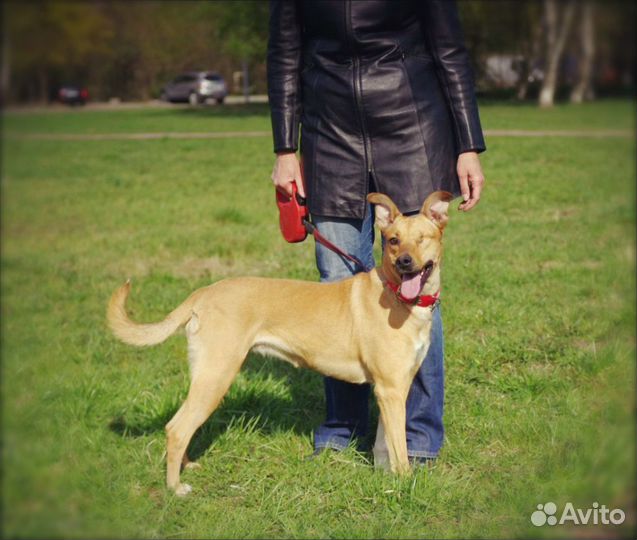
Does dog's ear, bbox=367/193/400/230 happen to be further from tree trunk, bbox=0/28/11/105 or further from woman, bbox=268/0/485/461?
tree trunk, bbox=0/28/11/105

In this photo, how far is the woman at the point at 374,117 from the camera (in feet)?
11.5

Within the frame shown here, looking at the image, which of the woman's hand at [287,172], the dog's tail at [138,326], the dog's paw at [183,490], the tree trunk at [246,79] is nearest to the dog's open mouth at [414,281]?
the woman's hand at [287,172]

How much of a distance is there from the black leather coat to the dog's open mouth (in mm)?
358

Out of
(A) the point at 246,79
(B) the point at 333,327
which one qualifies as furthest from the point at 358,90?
(A) the point at 246,79

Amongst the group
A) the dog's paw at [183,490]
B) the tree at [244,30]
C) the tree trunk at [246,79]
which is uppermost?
the tree at [244,30]

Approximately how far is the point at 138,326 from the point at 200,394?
1.69ft

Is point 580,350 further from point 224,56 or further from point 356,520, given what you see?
point 224,56

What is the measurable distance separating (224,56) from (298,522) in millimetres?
9564

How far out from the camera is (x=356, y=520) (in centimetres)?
319

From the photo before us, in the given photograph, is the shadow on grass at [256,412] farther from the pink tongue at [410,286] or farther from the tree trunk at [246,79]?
the tree trunk at [246,79]

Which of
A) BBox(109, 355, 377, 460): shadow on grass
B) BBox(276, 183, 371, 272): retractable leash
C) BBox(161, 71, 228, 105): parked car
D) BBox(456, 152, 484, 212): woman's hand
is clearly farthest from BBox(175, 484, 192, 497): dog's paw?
BBox(161, 71, 228, 105): parked car

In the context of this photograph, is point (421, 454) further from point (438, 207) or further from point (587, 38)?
point (587, 38)

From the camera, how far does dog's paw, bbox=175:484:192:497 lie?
11.4 ft

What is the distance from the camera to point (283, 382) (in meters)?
4.81
